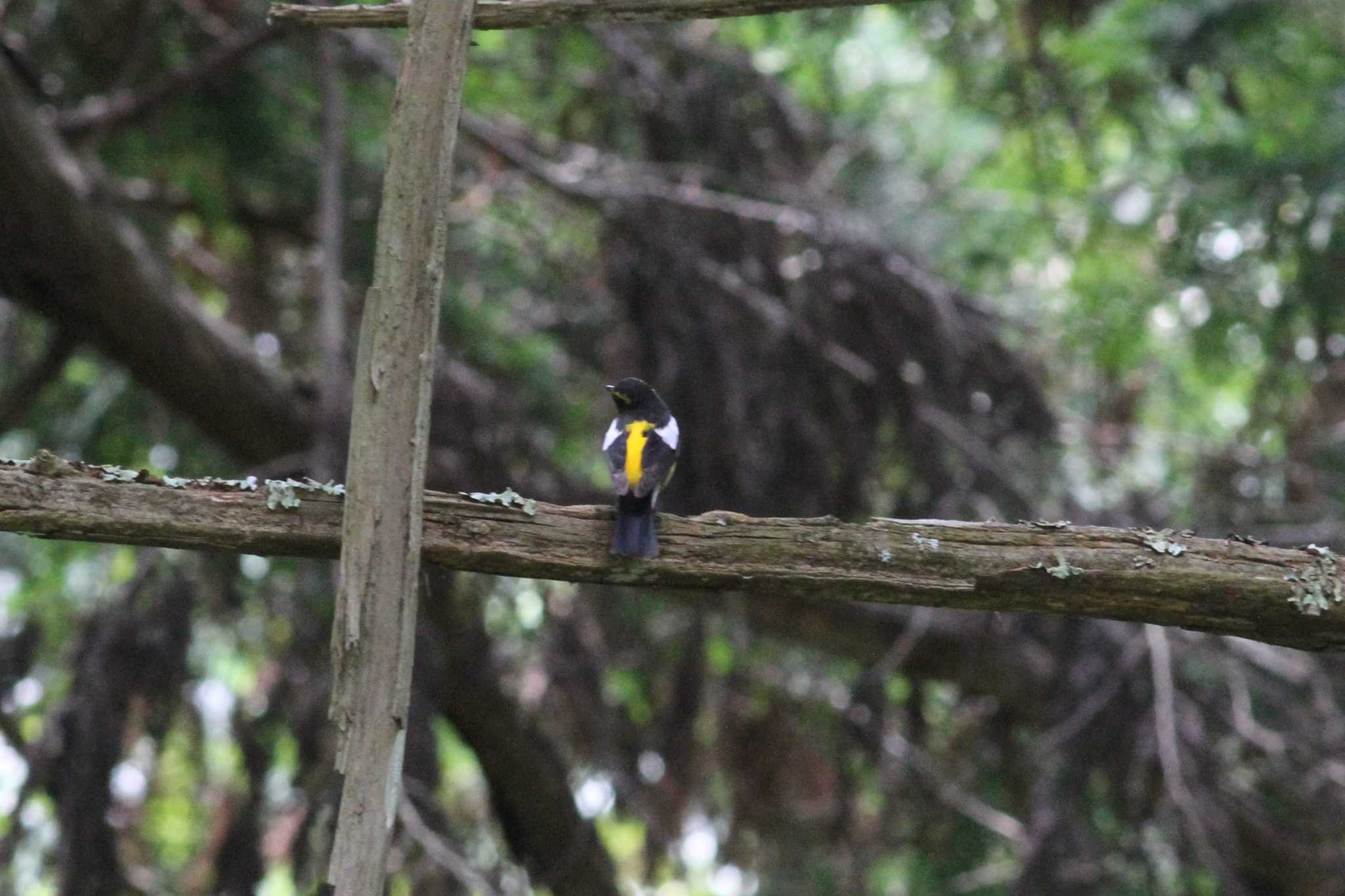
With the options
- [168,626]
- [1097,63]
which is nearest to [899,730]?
[1097,63]

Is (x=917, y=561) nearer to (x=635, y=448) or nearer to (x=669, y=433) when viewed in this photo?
(x=635, y=448)

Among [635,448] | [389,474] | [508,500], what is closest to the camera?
[389,474]

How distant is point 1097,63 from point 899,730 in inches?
157

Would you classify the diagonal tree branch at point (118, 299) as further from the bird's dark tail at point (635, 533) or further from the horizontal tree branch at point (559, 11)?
the bird's dark tail at point (635, 533)

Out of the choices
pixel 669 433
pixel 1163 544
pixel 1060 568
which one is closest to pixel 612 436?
pixel 669 433

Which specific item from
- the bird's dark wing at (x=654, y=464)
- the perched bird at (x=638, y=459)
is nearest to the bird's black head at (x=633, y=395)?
the perched bird at (x=638, y=459)

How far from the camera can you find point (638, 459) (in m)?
3.89

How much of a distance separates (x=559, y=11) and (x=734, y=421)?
348 cm

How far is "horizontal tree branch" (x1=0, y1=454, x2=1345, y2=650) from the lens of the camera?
9.77ft

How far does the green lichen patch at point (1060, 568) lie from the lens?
9.93 ft

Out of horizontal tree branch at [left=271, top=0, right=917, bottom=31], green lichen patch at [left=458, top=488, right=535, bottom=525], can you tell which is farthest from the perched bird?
horizontal tree branch at [left=271, top=0, right=917, bottom=31]

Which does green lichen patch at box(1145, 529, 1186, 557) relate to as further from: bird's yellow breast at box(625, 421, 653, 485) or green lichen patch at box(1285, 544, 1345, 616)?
bird's yellow breast at box(625, 421, 653, 485)

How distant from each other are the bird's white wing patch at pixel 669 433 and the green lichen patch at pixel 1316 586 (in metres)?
1.79

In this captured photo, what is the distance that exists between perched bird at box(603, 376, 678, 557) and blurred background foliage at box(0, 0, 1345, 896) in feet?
2.92
